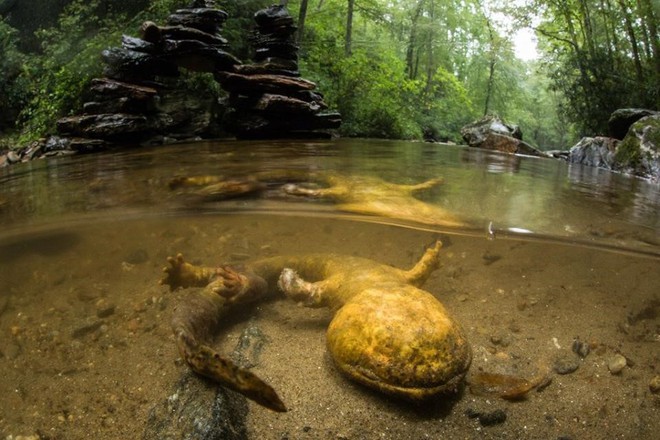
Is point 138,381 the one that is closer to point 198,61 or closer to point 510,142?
point 198,61

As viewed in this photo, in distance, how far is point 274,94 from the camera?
41.2 ft

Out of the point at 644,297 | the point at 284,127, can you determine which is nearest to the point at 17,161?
the point at 284,127

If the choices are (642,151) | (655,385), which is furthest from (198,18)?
(655,385)

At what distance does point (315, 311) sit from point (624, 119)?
11337 millimetres

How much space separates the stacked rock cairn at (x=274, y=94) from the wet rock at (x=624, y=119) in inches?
310

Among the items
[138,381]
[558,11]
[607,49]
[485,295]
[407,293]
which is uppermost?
[558,11]

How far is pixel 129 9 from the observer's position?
16188 mm

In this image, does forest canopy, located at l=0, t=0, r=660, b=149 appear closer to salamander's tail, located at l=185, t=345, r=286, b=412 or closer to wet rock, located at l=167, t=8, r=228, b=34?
wet rock, located at l=167, t=8, r=228, b=34

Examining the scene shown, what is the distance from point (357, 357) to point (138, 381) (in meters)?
1.20

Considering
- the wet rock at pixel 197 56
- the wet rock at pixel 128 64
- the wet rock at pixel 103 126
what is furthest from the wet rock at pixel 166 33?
the wet rock at pixel 103 126

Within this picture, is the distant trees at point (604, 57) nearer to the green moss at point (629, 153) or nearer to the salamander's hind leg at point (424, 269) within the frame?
the green moss at point (629, 153)

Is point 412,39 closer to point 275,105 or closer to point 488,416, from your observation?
point 275,105

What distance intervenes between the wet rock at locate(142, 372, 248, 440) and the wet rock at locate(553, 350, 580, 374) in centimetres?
173

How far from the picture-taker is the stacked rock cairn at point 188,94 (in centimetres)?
1042
